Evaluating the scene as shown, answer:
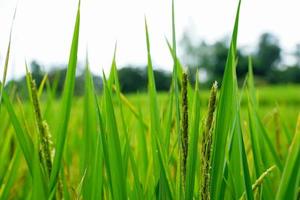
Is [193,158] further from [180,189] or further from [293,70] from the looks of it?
[293,70]

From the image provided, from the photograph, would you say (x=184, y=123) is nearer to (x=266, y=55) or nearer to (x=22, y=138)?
(x=22, y=138)

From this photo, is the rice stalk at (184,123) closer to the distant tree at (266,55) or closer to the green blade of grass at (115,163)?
the green blade of grass at (115,163)

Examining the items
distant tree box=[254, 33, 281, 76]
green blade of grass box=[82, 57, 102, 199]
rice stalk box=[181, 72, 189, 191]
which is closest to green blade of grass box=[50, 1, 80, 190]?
green blade of grass box=[82, 57, 102, 199]

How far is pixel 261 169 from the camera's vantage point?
497 millimetres

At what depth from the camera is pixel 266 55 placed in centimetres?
3419

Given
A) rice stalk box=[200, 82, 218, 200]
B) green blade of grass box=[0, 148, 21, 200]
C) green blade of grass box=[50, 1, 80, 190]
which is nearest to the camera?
rice stalk box=[200, 82, 218, 200]

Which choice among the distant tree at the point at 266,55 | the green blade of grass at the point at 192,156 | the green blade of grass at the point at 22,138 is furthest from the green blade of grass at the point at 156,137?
the distant tree at the point at 266,55

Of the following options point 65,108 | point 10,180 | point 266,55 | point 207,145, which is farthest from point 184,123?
point 266,55

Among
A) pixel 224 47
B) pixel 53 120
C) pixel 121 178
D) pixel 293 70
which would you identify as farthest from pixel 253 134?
pixel 293 70

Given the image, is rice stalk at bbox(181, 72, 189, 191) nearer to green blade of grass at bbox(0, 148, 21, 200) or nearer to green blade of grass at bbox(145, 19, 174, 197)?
green blade of grass at bbox(145, 19, 174, 197)

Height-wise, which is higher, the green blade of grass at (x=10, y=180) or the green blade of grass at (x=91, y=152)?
the green blade of grass at (x=91, y=152)

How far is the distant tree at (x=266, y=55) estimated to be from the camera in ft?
101

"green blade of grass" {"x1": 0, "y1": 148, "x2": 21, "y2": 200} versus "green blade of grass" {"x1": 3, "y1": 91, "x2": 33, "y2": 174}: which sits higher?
"green blade of grass" {"x1": 3, "y1": 91, "x2": 33, "y2": 174}

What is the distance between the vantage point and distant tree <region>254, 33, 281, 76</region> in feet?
101
